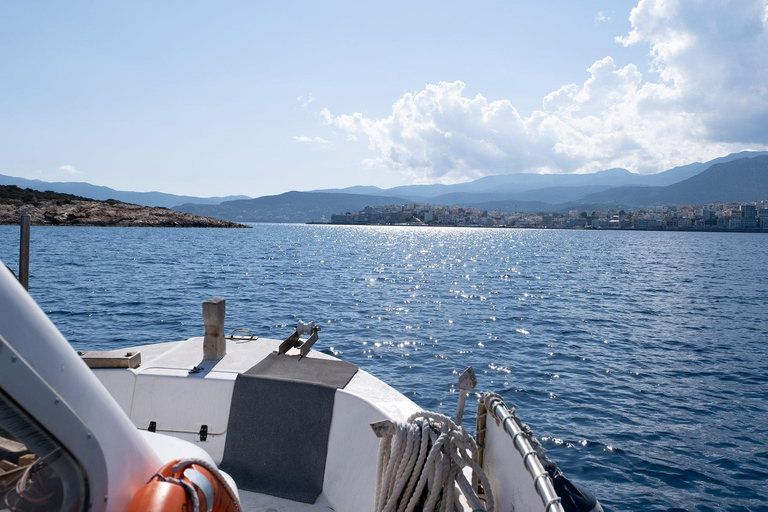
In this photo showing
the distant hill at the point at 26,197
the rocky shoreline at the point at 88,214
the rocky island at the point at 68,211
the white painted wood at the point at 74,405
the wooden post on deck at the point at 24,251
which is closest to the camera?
the white painted wood at the point at 74,405

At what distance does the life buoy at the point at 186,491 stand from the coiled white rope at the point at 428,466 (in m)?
1.34

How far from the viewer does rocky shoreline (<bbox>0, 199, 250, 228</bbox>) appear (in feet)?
360

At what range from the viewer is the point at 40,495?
1.93 m

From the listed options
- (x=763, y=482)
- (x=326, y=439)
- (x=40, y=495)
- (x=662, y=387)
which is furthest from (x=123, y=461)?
(x=662, y=387)

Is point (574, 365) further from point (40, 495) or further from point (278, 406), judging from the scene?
point (40, 495)

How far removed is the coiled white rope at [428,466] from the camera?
3.77 metres

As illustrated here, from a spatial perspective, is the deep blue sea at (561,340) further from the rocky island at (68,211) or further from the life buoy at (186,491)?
the rocky island at (68,211)

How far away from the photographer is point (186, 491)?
8.27 ft

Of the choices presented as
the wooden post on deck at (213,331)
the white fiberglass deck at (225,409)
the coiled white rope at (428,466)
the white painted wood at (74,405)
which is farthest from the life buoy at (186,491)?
the wooden post on deck at (213,331)

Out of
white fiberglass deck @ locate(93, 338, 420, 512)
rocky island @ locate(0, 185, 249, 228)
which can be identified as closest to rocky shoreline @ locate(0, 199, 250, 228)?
rocky island @ locate(0, 185, 249, 228)

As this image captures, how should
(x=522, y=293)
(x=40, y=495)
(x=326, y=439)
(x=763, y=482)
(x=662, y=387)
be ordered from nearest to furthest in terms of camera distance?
(x=40, y=495), (x=326, y=439), (x=763, y=482), (x=662, y=387), (x=522, y=293)

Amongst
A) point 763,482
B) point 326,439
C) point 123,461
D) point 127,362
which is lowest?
point 763,482

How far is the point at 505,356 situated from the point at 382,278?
82.1ft

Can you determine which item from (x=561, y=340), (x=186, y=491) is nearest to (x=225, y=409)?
(x=186, y=491)
